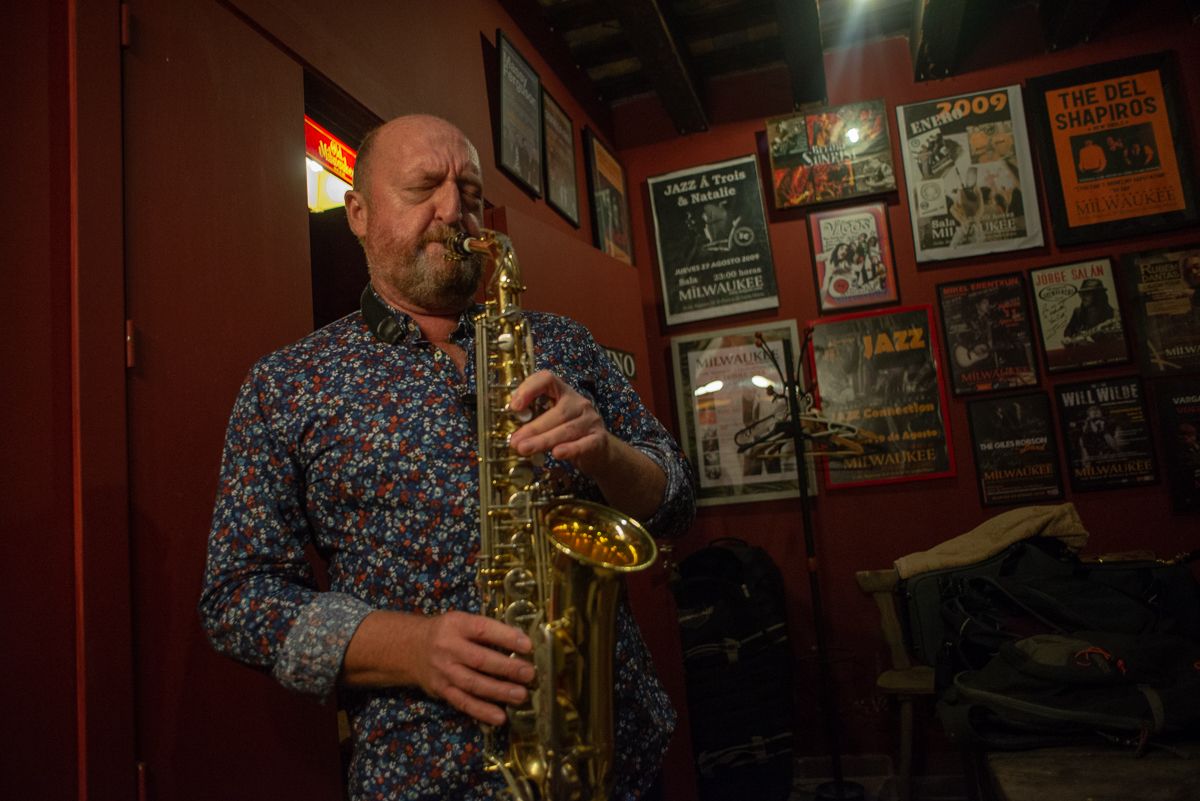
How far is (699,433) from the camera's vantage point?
4.11 m

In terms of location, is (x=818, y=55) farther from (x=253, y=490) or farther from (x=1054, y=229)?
(x=253, y=490)

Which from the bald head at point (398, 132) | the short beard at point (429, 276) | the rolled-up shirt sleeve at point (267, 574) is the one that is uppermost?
the bald head at point (398, 132)

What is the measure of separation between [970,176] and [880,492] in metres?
1.64

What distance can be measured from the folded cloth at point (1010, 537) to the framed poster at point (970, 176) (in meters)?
1.38

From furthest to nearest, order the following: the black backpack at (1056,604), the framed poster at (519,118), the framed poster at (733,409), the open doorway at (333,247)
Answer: the framed poster at (733,409)
the framed poster at (519,118)
the open doorway at (333,247)
the black backpack at (1056,604)

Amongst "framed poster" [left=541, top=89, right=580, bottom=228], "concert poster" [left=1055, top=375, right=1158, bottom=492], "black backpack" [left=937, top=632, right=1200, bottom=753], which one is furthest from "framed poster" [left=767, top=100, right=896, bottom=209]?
"black backpack" [left=937, top=632, right=1200, bottom=753]

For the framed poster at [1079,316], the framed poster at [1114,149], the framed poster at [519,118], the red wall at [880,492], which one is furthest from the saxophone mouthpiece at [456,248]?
the framed poster at [1114,149]

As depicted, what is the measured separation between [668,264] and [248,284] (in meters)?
2.97

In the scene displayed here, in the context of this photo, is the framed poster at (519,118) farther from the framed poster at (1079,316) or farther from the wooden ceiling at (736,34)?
the framed poster at (1079,316)

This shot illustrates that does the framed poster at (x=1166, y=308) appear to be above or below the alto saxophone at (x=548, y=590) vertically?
above

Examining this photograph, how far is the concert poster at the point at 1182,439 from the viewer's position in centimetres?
347

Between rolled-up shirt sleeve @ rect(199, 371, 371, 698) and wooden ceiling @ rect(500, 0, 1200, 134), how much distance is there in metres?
2.75

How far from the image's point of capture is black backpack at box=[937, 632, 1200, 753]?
192 centimetres

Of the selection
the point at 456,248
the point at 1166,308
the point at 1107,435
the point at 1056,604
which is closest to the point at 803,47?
the point at 1166,308
